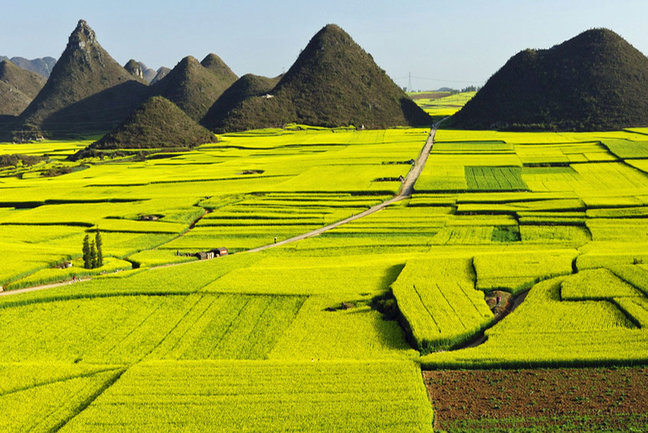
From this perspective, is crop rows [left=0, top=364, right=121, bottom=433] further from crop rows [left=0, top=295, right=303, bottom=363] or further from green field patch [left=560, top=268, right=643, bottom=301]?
green field patch [left=560, top=268, right=643, bottom=301]

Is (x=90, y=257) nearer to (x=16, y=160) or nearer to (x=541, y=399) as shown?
(x=541, y=399)

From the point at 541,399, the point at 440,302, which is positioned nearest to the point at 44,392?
the point at 440,302

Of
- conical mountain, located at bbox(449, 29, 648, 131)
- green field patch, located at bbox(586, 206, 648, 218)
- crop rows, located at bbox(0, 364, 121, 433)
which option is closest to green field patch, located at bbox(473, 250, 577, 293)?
green field patch, located at bbox(586, 206, 648, 218)

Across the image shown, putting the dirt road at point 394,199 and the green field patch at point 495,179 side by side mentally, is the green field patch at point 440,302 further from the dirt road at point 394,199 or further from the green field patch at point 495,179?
the green field patch at point 495,179

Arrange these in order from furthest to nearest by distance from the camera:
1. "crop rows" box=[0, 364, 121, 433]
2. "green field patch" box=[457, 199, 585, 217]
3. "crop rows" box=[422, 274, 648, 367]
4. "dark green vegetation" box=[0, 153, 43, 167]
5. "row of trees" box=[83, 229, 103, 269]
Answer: "dark green vegetation" box=[0, 153, 43, 167] < "green field patch" box=[457, 199, 585, 217] < "row of trees" box=[83, 229, 103, 269] < "crop rows" box=[422, 274, 648, 367] < "crop rows" box=[0, 364, 121, 433]

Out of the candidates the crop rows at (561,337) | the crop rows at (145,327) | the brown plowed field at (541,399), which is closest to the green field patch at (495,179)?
the crop rows at (561,337)

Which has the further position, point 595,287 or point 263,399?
point 595,287
